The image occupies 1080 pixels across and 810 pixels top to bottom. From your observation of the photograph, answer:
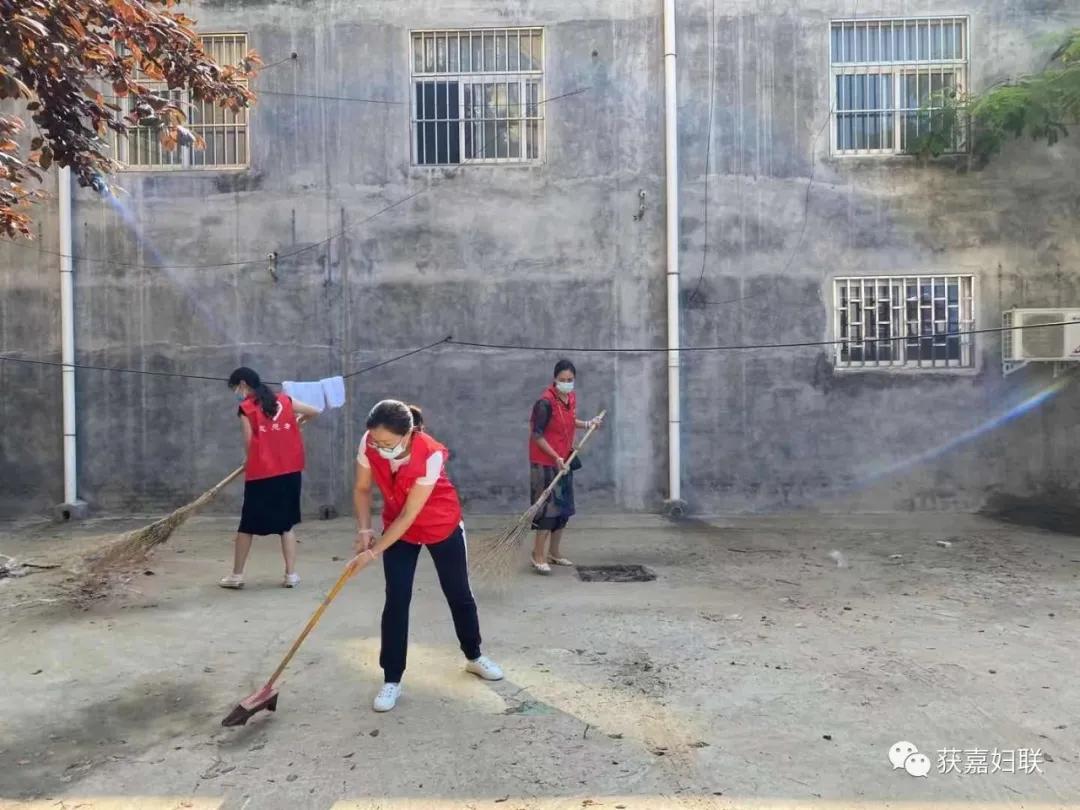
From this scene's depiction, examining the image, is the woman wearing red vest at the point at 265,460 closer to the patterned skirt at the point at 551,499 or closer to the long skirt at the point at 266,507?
the long skirt at the point at 266,507

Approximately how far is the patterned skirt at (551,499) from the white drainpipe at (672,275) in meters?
2.24

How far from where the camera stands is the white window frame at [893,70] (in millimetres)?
8289

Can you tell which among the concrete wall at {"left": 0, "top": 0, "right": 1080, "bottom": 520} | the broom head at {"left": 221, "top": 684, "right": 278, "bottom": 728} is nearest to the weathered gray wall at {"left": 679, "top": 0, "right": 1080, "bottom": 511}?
the concrete wall at {"left": 0, "top": 0, "right": 1080, "bottom": 520}

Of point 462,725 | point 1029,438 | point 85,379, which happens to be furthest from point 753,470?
point 85,379

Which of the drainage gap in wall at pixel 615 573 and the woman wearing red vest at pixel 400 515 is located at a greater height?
the woman wearing red vest at pixel 400 515

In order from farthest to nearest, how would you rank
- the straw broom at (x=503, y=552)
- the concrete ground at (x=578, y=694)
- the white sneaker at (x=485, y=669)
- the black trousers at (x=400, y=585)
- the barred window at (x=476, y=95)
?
1. the barred window at (x=476, y=95)
2. the straw broom at (x=503, y=552)
3. the white sneaker at (x=485, y=669)
4. the black trousers at (x=400, y=585)
5. the concrete ground at (x=578, y=694)

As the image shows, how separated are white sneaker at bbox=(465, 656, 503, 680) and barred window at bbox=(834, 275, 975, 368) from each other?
5.68m

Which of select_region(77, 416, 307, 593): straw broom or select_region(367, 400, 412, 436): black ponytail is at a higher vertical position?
select_region(367, 400, 412, 436): black ponytail

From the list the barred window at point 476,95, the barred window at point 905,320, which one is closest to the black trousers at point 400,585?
the barred window at point 476,95

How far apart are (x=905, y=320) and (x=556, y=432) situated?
4.32m

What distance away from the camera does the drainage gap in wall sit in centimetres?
602

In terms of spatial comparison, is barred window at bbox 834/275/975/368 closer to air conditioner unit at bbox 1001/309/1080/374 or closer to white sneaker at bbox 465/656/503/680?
air conditioner unit at bbox 1001/309/1080/374

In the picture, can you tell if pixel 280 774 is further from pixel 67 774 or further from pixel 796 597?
pixel 796 597

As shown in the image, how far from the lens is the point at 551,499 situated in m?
6.04
